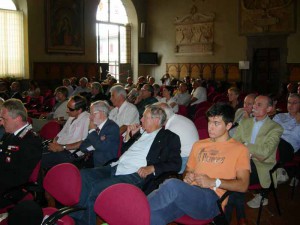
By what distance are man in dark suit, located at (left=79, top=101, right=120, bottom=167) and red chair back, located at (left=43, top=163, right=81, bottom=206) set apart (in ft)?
3.49

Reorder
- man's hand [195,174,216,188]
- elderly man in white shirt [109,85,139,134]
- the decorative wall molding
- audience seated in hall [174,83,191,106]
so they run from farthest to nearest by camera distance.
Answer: the decorative wall molding < audience seated in hall [174,83,191,106] < elderly man in white shirt [109,85,139,134] < man's hand [195,174,216,188]

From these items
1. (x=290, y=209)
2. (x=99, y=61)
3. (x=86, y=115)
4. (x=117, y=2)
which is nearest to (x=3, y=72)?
(x=99, y=61)

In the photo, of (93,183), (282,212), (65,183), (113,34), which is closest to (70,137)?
(93,183)

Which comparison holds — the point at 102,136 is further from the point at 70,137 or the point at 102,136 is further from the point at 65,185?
the point at 65,185

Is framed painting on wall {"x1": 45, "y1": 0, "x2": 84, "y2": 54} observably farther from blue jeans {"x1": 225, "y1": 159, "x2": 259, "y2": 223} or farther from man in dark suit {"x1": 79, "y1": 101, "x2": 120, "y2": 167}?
blue jeans {"x1": 225, "y1": 159, "x2": 259, "y2": 223}

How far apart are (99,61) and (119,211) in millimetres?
16282

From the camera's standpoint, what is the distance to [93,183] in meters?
3.43

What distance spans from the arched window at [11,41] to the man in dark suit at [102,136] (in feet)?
38.6

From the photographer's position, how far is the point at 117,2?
18781mm

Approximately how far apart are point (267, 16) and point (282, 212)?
1200 centimetres

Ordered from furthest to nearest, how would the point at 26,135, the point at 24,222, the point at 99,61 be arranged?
the point at 99,61
the point at 26,135
the point at 24,222

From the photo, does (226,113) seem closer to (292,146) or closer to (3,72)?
(292,146)

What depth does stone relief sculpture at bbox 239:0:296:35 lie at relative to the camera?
542 inches

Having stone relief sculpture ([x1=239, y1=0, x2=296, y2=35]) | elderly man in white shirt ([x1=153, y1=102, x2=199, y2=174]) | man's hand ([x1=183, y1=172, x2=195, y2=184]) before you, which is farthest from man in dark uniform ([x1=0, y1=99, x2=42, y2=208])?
stone relief sculpture ([x1=239, y1=0, x2=296, y2=35])
